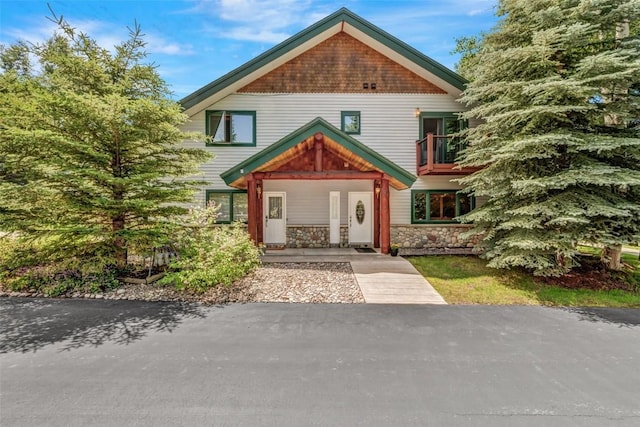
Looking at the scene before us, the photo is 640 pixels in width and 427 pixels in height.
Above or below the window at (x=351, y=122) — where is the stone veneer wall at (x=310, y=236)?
below

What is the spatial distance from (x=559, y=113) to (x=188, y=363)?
9.73 m

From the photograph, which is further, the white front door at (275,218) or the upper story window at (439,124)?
the upper story window at (439,124)

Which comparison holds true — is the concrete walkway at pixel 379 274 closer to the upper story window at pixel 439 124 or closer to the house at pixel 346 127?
the house at pixel 346 127

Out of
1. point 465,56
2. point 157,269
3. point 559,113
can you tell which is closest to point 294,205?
point 157,269

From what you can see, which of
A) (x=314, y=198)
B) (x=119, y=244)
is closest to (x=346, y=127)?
(x=314, y=198)

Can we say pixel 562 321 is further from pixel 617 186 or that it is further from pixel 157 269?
pixel 157 269

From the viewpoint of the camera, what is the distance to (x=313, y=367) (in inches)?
143

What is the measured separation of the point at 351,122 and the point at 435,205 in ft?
16.1

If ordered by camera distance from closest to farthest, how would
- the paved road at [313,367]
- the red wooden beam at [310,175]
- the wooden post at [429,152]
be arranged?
the paved road at [313,367] → the red wooden beam at [310,175] → the wooden post at [429,152]

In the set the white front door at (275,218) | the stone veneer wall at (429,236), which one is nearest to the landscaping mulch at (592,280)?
the stone veneer wall at (429,236)

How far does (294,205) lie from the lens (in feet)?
39.0

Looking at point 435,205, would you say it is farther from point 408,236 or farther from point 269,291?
point 269,291

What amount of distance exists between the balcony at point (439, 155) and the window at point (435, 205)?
942 mm

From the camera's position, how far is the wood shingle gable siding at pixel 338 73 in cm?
1158
